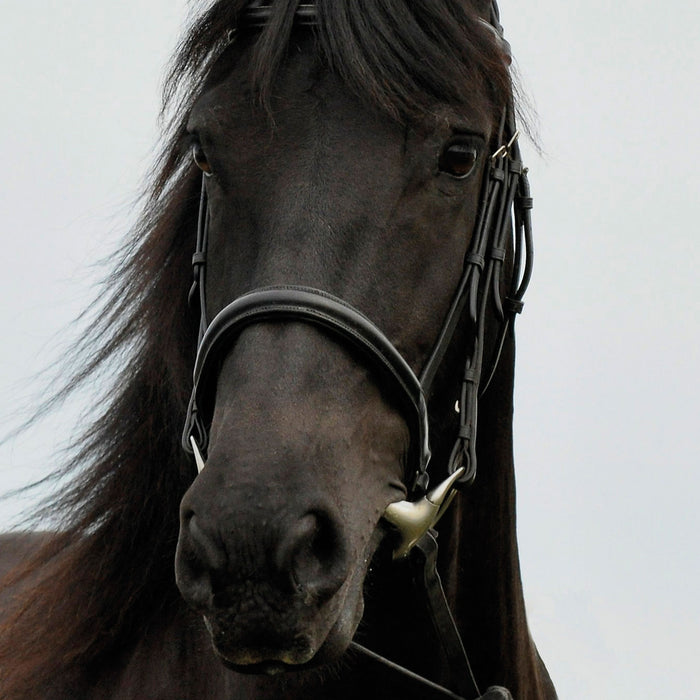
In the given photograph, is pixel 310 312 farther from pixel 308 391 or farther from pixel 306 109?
pixel 306 109

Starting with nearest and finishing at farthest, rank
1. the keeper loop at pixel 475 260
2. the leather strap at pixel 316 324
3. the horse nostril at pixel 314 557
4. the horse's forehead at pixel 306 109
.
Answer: the horse nostril at pixel 314 557 → the leather strap at pixel 316 324 → the horse's forehead at pixel 306 109 → the keeper loop at pixel 475 260

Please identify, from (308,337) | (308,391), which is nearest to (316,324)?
(308,337)

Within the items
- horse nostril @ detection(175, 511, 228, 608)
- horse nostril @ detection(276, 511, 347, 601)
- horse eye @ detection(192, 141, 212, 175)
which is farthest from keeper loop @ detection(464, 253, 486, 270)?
horse nostril @ detection(175, 511, 228, 608)

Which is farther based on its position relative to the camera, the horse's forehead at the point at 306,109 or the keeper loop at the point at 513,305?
the keeper loop at the point at 513,305

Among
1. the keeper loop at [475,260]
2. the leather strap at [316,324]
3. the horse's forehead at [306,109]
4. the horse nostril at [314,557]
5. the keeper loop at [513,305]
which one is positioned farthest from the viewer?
the keeper loop at [513,305]

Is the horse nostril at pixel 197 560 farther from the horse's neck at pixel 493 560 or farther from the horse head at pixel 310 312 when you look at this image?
the horse's neck at pixel 493 560

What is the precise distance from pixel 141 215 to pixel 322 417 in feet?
3.75

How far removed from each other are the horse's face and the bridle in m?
0.03

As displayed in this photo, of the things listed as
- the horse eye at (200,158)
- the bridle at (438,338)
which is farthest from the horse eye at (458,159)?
the horse eye at (200,158)

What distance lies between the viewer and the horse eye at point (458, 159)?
2.54 m

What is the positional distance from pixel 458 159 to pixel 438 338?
396 millimetres

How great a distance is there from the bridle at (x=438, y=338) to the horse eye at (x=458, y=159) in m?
0.13

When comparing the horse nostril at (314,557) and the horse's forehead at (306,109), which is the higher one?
the horse's forehead at (306,109)

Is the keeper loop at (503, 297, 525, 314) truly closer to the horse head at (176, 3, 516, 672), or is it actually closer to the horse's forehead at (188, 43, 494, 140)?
the horse head at (176, 3, 516, 672)
